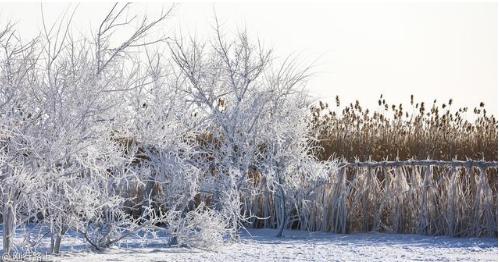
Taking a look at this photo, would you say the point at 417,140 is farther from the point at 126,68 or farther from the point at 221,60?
the point at 126,68

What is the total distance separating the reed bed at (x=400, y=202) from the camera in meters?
10.8

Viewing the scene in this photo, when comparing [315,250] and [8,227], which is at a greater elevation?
[8,227]

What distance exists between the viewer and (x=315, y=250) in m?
9.12

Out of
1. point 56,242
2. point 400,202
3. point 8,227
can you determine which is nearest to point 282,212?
point 400,202

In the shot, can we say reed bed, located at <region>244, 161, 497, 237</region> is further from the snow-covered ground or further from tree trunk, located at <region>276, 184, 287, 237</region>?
the snow-covered ground

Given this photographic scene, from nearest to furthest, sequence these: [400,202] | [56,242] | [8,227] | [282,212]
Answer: [8,227] → [56,242] → [282,212] → [400,202]

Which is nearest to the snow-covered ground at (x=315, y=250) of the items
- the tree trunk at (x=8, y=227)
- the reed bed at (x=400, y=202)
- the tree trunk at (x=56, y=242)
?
the tree trunk at (x=56, y=242)

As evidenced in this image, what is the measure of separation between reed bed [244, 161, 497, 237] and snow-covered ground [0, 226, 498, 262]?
0.87 feet

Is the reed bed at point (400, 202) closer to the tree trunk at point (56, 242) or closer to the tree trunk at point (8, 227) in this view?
the tree trunk at point (56, 242)

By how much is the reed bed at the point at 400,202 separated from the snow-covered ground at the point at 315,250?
266 millimetres

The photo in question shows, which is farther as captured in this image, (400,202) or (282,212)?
(400,202)

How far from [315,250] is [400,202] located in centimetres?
238

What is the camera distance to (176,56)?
31.4 feet

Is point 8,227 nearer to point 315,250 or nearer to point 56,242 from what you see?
point 56,242
